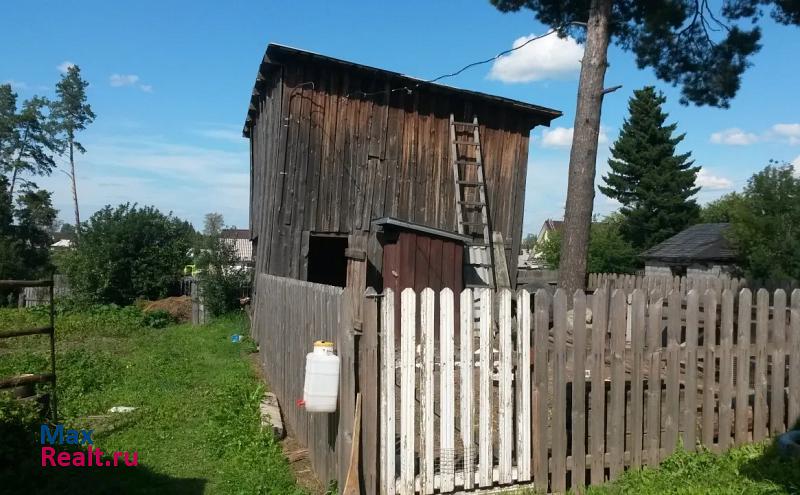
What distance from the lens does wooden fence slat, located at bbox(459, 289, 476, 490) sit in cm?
439

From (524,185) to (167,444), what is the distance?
982cm

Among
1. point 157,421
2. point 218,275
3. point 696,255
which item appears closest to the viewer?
point 157,421

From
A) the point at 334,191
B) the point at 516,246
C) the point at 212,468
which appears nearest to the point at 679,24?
the point at 516,246

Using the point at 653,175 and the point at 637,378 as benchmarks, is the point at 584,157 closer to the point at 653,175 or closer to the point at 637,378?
the point at 637,378

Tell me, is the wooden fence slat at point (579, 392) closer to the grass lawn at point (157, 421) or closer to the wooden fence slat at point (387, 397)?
the wooden fence slat at point (387, 397)

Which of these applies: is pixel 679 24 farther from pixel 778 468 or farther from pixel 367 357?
pixel 367 357

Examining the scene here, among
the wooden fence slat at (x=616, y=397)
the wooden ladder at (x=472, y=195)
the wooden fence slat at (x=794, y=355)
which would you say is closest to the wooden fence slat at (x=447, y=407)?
the wooden fence slat at (x=616, y=397)

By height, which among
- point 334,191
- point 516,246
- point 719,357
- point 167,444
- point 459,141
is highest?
point 459,141

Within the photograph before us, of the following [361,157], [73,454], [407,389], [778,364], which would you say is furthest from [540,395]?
[361,157]

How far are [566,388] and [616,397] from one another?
0.41m

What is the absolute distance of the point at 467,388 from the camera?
443cm

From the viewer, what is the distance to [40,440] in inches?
219

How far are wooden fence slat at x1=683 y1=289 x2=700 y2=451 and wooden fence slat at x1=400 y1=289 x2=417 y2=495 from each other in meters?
2.45

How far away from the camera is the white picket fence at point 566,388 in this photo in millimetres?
4289
